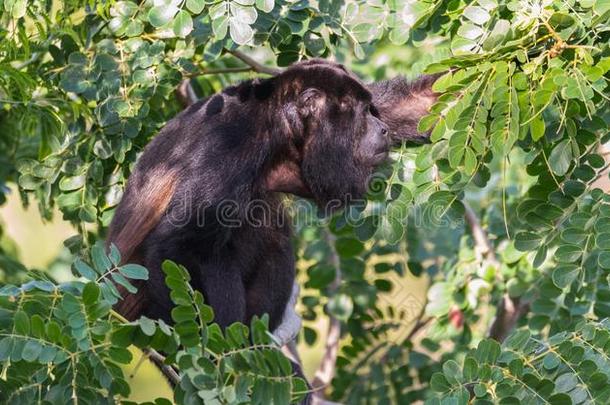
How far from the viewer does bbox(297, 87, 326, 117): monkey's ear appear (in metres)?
3.67

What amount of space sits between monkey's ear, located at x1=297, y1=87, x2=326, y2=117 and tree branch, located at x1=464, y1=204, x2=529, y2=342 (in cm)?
98

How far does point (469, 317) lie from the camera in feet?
14.7

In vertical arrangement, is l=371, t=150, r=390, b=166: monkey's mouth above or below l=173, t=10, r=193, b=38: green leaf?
below

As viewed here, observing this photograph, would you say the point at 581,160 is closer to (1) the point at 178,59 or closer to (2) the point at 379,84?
(2) the point at 379,84

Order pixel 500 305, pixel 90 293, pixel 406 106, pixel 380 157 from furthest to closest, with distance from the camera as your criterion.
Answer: pixel 500 305 < pixel 406 106 < pixel 380 157 < pixel 90 293

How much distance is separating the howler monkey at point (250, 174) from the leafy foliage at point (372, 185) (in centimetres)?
12

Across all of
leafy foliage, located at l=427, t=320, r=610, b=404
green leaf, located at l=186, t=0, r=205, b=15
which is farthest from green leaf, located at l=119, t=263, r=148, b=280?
green leaf, located at l=186, t=0, r=205, b=15

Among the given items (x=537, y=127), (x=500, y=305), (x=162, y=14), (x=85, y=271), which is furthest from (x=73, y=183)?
(x=500, y=305)

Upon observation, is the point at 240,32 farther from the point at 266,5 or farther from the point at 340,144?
the point at 340,144

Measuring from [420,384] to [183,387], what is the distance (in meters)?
2.67

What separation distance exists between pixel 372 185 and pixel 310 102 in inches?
16.2

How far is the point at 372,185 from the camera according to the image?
3832mm

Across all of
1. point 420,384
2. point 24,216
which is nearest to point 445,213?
point 420,384

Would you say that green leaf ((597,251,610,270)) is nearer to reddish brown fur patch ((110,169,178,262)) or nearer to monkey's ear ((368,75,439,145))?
monkey's ear ((368,75,439,145))
